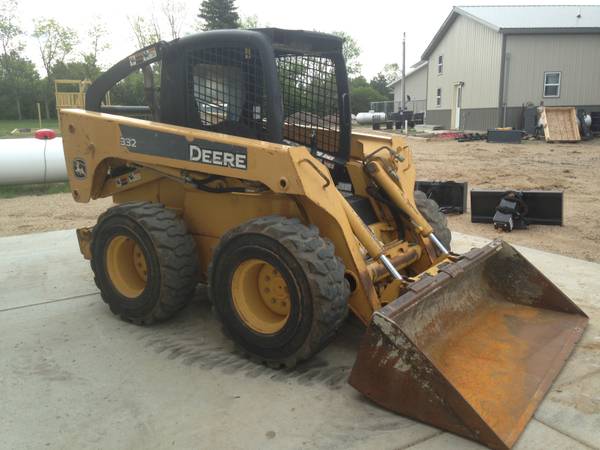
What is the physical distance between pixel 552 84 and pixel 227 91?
2282 centimetres

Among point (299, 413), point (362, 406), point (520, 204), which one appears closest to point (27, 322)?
point (299, 413)

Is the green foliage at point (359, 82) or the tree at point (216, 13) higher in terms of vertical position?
the tree at point (216, 13)

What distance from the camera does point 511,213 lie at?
22.1ft

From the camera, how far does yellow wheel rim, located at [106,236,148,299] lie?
4.11 m

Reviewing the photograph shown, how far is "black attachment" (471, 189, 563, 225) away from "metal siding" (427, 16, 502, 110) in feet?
58.3

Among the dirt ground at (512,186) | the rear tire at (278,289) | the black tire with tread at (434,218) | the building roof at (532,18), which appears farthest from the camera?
the building roof at (532,18)

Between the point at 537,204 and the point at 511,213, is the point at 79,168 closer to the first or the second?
the point at 511,213

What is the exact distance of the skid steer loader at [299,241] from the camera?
286cm

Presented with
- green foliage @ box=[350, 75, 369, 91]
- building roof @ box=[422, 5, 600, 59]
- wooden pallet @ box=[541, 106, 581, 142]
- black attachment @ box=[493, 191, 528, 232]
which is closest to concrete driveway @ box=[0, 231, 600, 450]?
black attachment @ box=[493, 191, 528, 232]

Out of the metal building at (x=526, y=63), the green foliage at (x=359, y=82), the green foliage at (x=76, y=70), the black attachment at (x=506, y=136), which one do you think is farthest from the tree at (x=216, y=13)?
the black attachment at (x=506, y=136)

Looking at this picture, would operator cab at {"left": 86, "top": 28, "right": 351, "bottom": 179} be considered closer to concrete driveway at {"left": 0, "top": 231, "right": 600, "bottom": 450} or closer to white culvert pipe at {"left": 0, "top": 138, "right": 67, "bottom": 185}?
concrete driveway at {"left": 0, "top": 231, "right": 600, "bottom": 450}

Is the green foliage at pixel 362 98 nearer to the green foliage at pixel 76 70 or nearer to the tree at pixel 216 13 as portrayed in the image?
the tree at pixel 216 13

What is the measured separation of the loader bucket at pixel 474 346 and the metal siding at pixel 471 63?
69.7 ft

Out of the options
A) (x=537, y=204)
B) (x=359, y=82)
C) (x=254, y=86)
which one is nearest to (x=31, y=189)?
(x=254, y=86)
